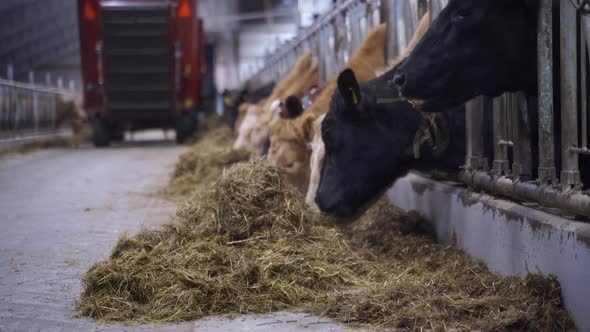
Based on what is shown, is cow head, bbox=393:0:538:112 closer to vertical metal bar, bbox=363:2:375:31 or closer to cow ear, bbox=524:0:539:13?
cow ear, bbox=524:0:539:13

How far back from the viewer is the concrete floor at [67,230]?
4297 millimetres

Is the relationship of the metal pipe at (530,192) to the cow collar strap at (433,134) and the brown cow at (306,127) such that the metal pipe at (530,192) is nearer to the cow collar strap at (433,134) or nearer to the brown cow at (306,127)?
the cow collar strap at (433,134)

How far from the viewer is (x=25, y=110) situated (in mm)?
23172

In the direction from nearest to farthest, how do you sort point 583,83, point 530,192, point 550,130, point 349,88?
1. point 583,83
2. point 550,130
3. point 530,192
4. point 349,88

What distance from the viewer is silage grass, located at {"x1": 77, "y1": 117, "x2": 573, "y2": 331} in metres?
4.11

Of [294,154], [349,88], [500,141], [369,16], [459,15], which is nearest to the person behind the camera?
[459,15]

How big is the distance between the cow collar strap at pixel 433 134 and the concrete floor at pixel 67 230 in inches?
78.6

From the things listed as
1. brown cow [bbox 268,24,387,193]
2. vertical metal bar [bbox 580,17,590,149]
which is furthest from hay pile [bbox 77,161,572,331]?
brown cow [bbox 268,24,387,193]

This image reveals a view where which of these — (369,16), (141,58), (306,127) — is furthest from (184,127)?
(306,127)

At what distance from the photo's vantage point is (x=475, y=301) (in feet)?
13.6

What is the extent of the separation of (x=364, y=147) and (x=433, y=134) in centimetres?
47

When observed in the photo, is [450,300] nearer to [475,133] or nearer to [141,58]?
[475,133]

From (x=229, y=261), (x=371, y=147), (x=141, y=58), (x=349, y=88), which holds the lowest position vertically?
(x=229, y=261)

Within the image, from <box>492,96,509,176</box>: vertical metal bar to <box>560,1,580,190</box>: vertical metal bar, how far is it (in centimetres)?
101
